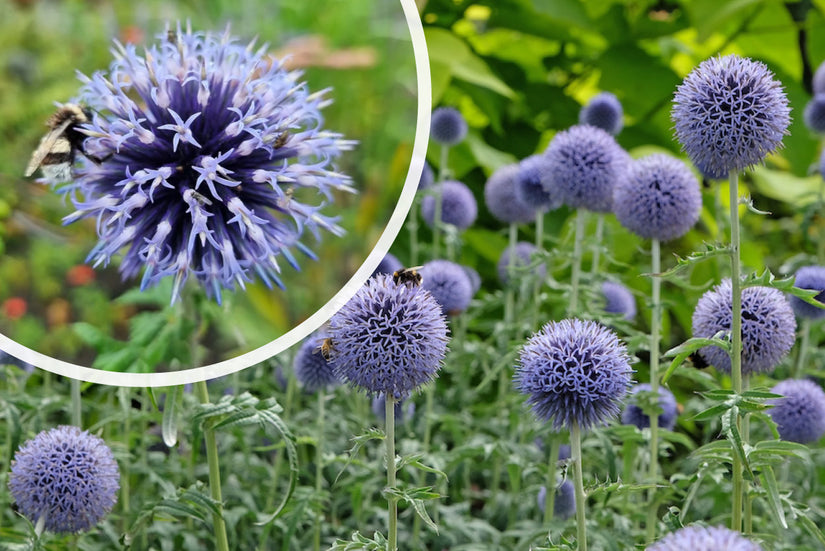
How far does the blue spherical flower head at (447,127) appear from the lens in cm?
179

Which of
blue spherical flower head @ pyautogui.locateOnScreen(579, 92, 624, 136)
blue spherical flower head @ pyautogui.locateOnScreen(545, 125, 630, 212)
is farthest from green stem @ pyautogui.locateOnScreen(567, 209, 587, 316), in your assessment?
blue spherical flower head @ pyautogui.locateOnScreen(579, 92, 624, 136)

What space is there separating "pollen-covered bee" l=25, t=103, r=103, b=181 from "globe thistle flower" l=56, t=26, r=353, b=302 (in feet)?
0.03

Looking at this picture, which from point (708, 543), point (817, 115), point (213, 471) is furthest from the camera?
point (817, 115)

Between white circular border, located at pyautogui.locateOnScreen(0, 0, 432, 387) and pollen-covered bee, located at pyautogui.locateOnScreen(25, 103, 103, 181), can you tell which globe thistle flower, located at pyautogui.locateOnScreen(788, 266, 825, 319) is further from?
pollen-covered bee, located at pyautogui.locateOnScreen(25, 103, 103, 181)

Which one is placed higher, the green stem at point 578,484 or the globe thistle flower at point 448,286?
the globe thistle flower at point 448,286

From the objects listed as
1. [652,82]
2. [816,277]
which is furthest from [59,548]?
[652,82]

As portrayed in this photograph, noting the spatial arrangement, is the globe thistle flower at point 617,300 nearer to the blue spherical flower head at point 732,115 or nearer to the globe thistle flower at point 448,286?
the globe thistle flower at point 448,286

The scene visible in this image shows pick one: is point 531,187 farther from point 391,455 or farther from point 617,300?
point 391,455

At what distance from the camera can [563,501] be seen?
4.62ft

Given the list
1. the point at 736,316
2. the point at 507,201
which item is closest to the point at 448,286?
the point at 507,201

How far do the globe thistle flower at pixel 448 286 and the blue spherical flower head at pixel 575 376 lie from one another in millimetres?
600

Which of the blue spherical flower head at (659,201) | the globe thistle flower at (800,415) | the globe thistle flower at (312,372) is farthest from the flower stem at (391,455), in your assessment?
the globe thistle flower at (800,415)

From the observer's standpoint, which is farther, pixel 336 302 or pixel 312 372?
pixel 312 372

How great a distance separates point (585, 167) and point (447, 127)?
499mm
